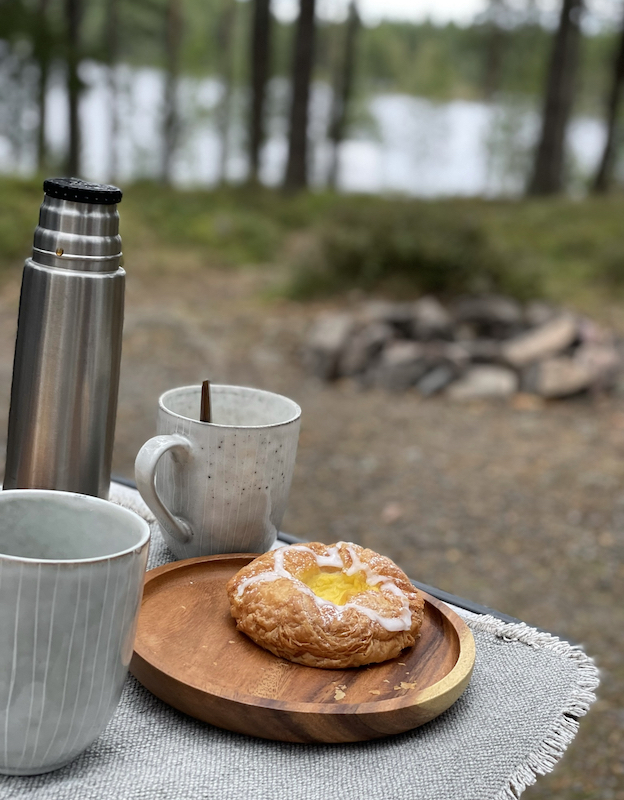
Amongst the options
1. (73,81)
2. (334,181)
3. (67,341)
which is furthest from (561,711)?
(334,181)

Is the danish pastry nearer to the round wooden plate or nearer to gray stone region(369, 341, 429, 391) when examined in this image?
the round wooden plate

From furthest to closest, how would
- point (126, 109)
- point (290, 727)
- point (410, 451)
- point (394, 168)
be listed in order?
point (394, 168) < point (126, 109) < point (410, 451) < point (290, 727)

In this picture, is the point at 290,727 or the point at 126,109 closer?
the point at 290,727

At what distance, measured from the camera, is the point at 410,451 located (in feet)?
13.1

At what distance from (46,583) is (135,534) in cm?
9

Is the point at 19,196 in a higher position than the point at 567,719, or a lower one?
higher

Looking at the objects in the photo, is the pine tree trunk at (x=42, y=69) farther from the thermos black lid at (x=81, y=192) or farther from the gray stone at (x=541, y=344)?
the thermos black lid at (x=81, y=192)

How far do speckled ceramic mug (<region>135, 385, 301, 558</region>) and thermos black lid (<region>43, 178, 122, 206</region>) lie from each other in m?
0.22

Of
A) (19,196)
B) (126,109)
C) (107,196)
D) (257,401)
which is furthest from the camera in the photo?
(126,109)

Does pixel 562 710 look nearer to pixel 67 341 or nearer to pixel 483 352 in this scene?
pixel 67 341

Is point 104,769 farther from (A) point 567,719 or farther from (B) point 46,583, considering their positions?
(A) point 567,719

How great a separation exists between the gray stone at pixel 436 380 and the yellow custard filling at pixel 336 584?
4.04m

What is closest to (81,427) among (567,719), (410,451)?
(567,719)

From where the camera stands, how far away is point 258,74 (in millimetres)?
11742
